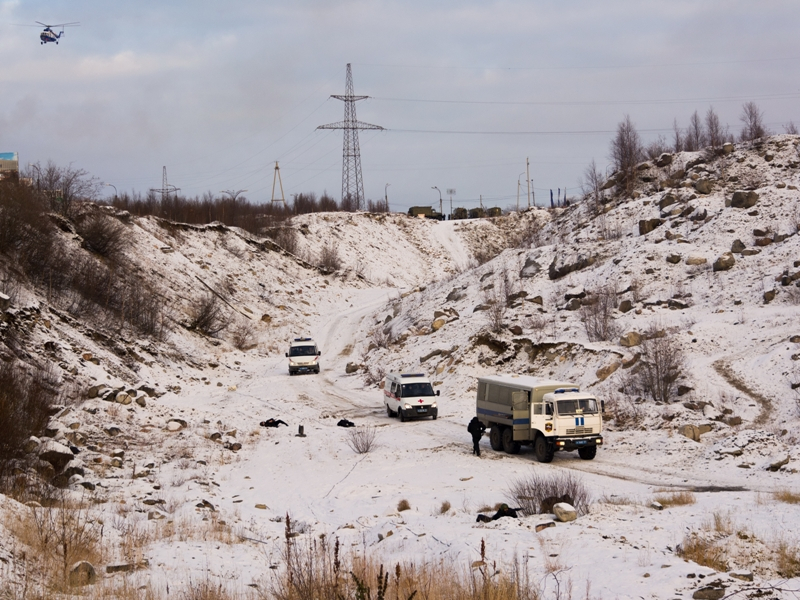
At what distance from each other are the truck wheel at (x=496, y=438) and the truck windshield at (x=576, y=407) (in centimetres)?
255

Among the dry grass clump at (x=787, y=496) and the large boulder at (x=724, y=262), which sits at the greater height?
the large boulder at (x=724, y=262)

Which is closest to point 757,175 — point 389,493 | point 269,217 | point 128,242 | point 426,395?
point 426,395

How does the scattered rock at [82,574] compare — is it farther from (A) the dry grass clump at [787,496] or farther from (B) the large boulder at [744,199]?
(B) the large boulder at [744,199]

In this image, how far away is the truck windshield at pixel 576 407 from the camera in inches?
836

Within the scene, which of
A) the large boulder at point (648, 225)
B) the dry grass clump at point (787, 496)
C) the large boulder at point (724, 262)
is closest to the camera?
the dry grass clump at point (787, 496)

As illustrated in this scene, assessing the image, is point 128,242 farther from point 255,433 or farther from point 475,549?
point 475,549

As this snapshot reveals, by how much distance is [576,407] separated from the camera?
21312 mm

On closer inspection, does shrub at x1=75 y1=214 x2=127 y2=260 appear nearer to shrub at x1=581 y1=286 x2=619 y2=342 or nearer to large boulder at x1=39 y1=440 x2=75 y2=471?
shrub at x1=581 y1=286 x2=619 y2=342

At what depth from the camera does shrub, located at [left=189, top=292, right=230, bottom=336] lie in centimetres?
5069

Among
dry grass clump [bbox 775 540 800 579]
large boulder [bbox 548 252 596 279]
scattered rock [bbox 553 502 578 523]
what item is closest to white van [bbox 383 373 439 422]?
scattered rock [bbox 553 502 578 523]

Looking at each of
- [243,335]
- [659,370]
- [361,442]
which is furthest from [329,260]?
[361,442]

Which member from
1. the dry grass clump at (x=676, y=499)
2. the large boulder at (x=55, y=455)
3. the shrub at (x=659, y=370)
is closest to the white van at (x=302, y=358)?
the shrub at (x=659, y=370)

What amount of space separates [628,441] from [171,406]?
62.3 feet

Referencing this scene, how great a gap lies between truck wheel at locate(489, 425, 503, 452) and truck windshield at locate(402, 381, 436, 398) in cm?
662
